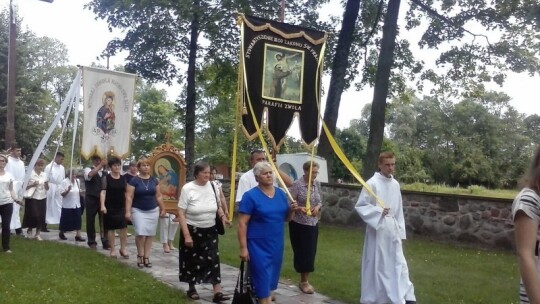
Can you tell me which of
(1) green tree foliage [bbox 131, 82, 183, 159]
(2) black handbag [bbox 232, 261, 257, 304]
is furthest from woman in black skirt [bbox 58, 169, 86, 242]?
(1) green tree foliage [bbox 131, 82, 183, 159]

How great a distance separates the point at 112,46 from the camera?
20906 mm

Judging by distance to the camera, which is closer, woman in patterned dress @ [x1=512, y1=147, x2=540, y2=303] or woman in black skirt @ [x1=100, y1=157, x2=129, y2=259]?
woman in patterned dress @ [x1=512, y1=147, x2=540, y2=303]

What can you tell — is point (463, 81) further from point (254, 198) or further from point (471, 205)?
point (254, 198)

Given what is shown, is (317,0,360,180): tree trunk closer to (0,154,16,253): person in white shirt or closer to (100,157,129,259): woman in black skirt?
(100,157,129,259): woman in black skirt

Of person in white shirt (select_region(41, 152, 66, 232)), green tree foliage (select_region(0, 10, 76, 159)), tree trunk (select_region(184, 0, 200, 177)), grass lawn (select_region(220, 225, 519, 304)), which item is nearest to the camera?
grass lawn (select_region(220, 225, 519, 304))

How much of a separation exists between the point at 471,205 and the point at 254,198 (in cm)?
883

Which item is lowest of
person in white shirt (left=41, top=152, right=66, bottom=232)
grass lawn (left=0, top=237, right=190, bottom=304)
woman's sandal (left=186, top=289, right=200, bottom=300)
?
grass lawn (left=0, top=237, right=190, bottom=304)

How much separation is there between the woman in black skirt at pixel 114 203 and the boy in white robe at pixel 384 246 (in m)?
4.62

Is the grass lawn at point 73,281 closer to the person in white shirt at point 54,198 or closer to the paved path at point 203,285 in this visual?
the paved path at point 203,285

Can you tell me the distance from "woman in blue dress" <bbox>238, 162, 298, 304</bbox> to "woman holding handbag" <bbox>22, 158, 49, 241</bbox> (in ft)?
23.0

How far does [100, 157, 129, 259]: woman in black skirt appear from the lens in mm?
9938

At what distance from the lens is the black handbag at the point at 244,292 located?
5805mm

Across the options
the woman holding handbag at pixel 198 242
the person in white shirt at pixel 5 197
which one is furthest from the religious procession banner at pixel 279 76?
the person in white shirt at pixel 5 197

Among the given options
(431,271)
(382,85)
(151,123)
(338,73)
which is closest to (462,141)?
(151,123)
